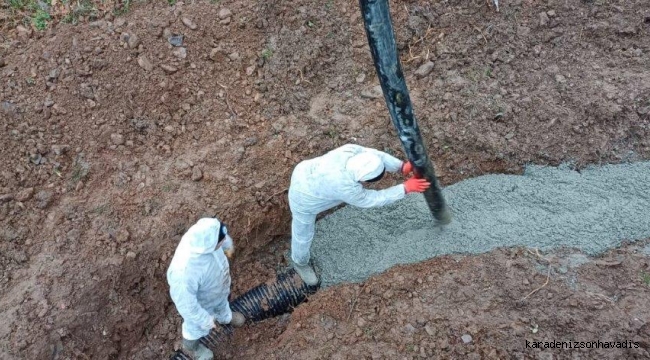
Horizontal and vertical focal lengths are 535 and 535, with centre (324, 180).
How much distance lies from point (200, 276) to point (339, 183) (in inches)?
53.2

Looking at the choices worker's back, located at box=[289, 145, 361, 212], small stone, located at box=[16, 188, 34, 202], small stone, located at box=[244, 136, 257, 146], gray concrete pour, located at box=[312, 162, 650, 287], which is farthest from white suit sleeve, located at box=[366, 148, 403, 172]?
small stone, located at box=[16, 188, 34, 202]

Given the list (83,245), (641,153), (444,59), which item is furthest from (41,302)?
(641,153)

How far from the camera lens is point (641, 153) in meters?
5.31

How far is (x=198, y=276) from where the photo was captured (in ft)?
14.0

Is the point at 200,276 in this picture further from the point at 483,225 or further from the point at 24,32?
the point at 24,32

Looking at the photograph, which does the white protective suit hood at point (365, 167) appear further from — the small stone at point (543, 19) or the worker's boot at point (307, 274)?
the small stone at point (543, 19)

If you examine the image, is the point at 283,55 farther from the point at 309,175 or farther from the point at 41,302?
the point at 41,302

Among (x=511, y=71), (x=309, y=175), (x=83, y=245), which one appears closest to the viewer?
(x=309, y=175)

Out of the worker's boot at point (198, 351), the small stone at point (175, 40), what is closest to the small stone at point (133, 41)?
the small stone at point (175, 40)

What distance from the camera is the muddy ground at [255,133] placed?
4844 millimetres

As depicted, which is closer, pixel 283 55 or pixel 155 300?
pixel 155 300

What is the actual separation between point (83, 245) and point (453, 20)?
4.64 m

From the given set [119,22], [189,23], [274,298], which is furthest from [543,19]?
[119,22]

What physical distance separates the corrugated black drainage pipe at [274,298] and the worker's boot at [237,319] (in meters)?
0.06
